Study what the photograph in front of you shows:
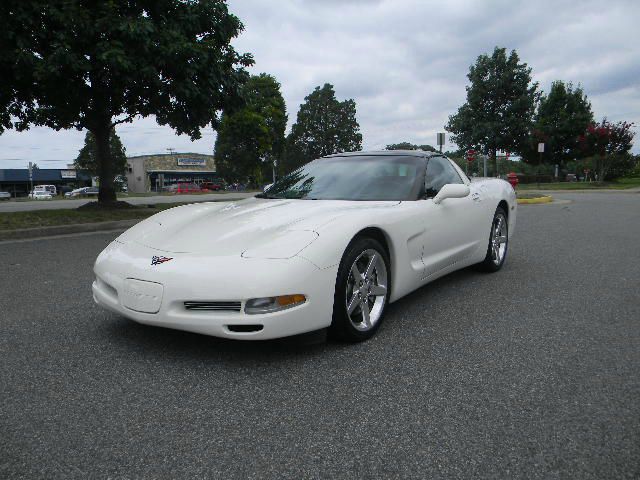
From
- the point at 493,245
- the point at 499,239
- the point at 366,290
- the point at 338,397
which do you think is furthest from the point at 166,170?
the point at 338,397

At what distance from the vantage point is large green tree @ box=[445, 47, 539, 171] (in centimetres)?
3250

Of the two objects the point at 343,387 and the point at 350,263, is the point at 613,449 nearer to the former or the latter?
the point at 343,387

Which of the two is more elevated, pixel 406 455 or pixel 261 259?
pixel 261 259

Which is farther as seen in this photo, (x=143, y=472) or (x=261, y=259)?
(x=261, y=259)

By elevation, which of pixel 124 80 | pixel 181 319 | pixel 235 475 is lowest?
pixel 235 475

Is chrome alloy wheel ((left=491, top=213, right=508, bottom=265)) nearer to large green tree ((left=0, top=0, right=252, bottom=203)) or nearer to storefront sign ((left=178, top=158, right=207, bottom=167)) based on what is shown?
large green tree ((left=0, top=0, right=252, bottom=203))

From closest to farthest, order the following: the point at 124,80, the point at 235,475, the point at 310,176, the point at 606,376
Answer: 1. the point at 235,475
2. the point at 606,376
3. the point at 310,176
4. the point at 124,80

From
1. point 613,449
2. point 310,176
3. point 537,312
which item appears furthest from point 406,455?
point 310,176

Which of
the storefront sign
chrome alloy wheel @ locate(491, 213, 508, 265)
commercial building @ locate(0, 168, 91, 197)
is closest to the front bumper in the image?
chrome alloy wheel @ locate(491, 213, 508, 265)

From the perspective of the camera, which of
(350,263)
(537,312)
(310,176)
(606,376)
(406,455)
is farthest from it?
(310,176)

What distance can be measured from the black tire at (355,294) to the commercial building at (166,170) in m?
66.1

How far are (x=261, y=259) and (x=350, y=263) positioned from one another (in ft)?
1.81

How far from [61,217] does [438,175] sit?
311 inches

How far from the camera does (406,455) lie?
5.75 feet
